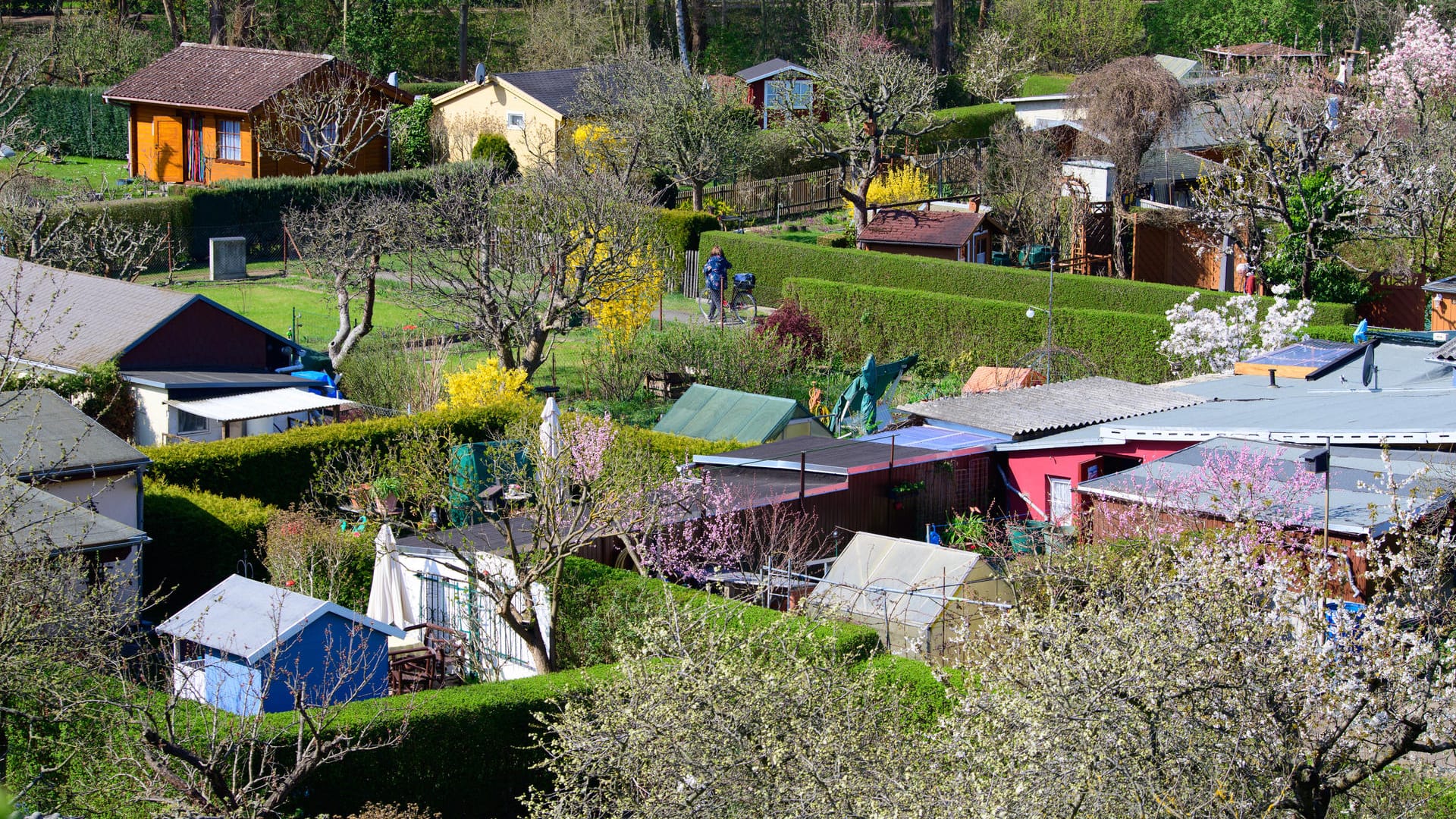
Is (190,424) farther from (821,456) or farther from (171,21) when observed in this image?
(171,21)

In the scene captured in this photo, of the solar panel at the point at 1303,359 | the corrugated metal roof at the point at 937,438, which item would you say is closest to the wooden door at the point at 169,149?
the corrugated metal roof at the point at 937,438

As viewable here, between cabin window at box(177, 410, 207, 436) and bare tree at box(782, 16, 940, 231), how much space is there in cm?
1825

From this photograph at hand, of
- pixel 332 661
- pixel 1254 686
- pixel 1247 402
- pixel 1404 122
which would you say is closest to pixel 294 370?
pixel 332 661

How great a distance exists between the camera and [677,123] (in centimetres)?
3825

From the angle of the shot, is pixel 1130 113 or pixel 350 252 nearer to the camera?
pixel 350 252

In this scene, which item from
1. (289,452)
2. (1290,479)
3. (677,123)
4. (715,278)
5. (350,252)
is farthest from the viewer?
(677,123)

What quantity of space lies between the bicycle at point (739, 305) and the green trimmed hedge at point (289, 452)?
451 inches

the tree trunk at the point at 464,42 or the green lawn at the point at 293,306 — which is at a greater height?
the tree trunk at the point at 464,42

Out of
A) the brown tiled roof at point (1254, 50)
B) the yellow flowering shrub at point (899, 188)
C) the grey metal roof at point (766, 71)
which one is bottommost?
the yellow flowering shrub at point (899, 188)

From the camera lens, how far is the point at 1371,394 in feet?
60.2

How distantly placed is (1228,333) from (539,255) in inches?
474

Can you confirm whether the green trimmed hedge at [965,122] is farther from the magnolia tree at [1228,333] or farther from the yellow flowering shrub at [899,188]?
the magnolia tree at [1228,333]

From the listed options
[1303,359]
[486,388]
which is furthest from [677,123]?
[1303,359]

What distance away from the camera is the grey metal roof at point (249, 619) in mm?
12344
